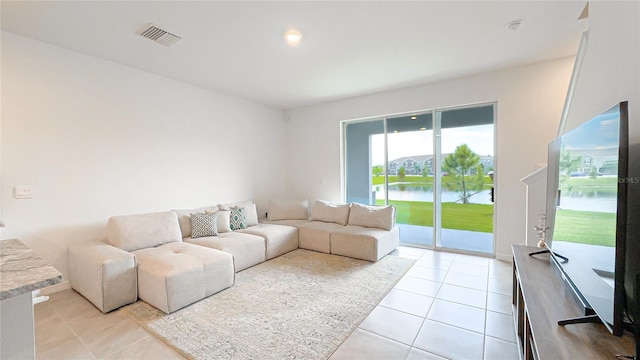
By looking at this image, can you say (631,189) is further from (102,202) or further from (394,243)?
(102,202)

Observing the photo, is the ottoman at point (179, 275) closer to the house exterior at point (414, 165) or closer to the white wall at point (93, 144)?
the white wall at point (93, 144)

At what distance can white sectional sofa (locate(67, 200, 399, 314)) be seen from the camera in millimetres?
2516

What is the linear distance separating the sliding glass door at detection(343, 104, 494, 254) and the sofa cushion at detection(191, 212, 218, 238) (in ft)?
9.50

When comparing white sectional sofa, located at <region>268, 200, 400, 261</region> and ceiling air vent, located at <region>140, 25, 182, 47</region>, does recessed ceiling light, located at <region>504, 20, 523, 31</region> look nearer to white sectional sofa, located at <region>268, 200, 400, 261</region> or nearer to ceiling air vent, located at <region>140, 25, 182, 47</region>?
white sectional sofa, located at <region>268, 200, 400, 261</region>

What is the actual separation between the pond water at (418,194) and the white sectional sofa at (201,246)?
68 cm

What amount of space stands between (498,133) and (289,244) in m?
3.63

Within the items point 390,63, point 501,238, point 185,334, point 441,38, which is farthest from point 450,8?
point 185,334

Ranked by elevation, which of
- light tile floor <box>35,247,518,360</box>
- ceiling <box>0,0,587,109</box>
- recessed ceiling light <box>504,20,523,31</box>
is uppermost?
ceiling <box>0,0,587,109</box>

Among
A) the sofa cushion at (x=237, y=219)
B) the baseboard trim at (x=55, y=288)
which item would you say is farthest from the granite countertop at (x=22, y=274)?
the sofa cushion at (x=237, y=219)

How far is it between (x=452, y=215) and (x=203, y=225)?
12.9ft

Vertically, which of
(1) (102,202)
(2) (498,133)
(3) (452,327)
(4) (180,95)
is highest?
(4) (180,95)

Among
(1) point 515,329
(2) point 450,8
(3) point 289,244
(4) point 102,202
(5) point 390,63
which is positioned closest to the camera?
(1) point 515,329

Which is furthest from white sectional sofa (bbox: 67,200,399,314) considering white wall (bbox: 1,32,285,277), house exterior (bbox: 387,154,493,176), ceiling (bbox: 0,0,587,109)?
ceiling (bbox: 0,0,587,109)

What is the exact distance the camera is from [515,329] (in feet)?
6.92
